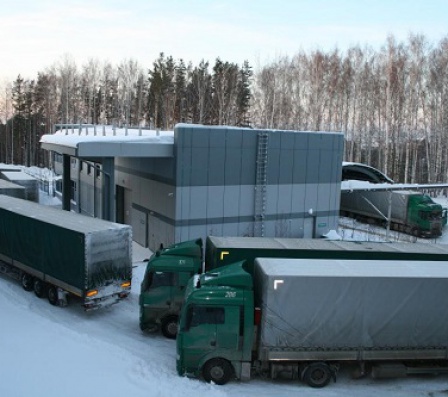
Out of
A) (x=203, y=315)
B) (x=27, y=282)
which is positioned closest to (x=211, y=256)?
(x=203, y=315)

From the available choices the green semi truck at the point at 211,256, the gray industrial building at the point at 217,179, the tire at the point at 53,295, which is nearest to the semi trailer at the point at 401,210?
the gray industrial building at the point at 217,179

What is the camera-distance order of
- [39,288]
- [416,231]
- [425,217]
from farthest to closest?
[416,231] → [425,217] → [39,288]

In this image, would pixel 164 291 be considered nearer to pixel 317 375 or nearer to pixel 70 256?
pixel 70 256

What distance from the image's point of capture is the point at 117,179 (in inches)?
1212

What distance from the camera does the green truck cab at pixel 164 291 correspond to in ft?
46.4

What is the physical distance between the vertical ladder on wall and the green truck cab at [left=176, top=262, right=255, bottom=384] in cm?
1481

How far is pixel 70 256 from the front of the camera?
15.5 m

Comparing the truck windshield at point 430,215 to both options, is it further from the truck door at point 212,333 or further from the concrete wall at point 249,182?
the truck door at point 212,333

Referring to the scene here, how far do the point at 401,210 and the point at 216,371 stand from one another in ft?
88.1

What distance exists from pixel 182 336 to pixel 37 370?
11.0 ft

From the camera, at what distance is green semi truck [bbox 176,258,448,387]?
11.0 m

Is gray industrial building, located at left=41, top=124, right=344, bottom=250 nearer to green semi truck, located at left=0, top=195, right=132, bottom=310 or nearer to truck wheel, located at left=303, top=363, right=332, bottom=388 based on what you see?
green semi truck, located at left=0, top=195, right=132, bottom=310

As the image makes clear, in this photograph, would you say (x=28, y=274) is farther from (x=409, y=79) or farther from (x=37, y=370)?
(x=409, y=79)

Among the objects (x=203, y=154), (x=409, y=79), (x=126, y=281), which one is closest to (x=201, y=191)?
(x=203, y=154)
